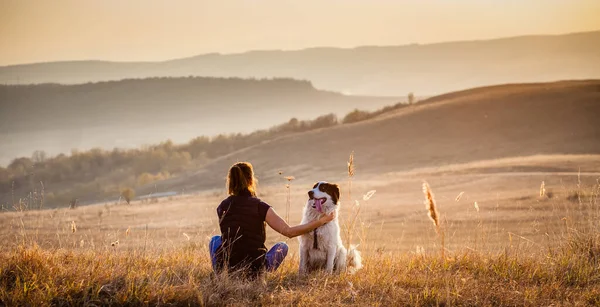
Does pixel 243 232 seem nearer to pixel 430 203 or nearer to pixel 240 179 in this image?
pixel 240 179

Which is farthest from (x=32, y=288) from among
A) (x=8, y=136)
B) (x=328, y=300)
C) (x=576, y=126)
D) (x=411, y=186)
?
(x=8, y=136)

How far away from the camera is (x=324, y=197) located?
6.48 m

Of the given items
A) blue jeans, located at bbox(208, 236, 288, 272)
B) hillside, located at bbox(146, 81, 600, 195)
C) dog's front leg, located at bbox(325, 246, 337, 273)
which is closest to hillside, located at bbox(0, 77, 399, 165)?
hillside, located at bbox(146, 81, 600, 195)

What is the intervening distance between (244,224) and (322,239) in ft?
2.39

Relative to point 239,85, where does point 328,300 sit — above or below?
below

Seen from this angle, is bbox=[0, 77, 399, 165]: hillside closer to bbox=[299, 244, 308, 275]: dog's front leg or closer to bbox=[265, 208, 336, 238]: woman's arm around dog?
bbox=[299, 244, 308, 275]: dog's front leg

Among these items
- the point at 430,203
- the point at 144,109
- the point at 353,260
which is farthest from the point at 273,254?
the point at 144,109

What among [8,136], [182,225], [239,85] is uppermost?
[239,85]

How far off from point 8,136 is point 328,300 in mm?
78724

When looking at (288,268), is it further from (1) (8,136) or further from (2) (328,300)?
(1) (8,136)

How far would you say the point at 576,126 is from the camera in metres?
35.6

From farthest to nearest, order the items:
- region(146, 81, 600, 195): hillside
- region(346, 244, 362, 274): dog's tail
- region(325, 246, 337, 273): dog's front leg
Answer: region(146, 81, 600, 195): hillside, region(346, 244, 362, 274): dog's tail, region(325, 246, 337, 273): dog's front leg

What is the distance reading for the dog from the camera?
649 cm

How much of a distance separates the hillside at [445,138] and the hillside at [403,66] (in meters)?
87.4
